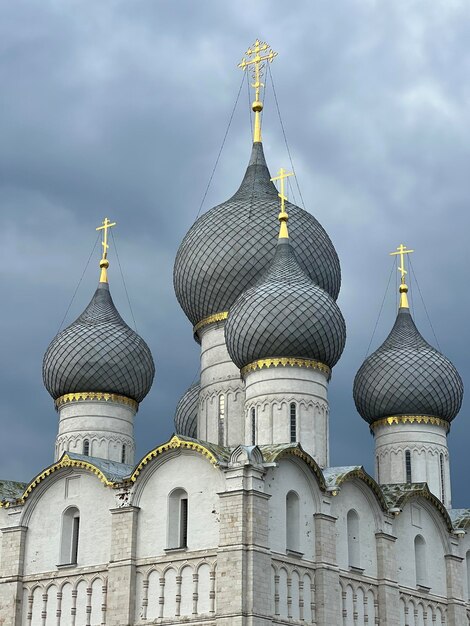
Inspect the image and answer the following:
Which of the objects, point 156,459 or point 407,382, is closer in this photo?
point 156,459

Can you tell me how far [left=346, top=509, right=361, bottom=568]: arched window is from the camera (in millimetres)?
26922

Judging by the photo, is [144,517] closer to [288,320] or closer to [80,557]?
[80,557]

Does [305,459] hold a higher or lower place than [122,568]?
higher

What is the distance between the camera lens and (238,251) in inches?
1237

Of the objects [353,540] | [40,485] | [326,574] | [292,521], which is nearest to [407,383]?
[353,540]

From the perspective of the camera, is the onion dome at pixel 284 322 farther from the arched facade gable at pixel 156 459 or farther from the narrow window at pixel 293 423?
the arched facade gable at pixel 156 459

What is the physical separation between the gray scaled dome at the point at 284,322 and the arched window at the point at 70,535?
5071 mm

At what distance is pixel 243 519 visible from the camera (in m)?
24.0

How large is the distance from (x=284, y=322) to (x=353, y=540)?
16.4 ft

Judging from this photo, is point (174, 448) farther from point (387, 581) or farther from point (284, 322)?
point (387, 581)

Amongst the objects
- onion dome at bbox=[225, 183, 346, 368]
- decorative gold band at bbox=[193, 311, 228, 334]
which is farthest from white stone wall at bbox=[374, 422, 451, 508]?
decorative gold band at bbox=[193, 311, 228, 334]

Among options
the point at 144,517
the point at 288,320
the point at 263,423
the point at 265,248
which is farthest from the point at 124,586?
the point at 265,248

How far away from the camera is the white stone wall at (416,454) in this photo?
3184 centimetres

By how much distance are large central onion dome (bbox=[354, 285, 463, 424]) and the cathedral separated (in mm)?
41
